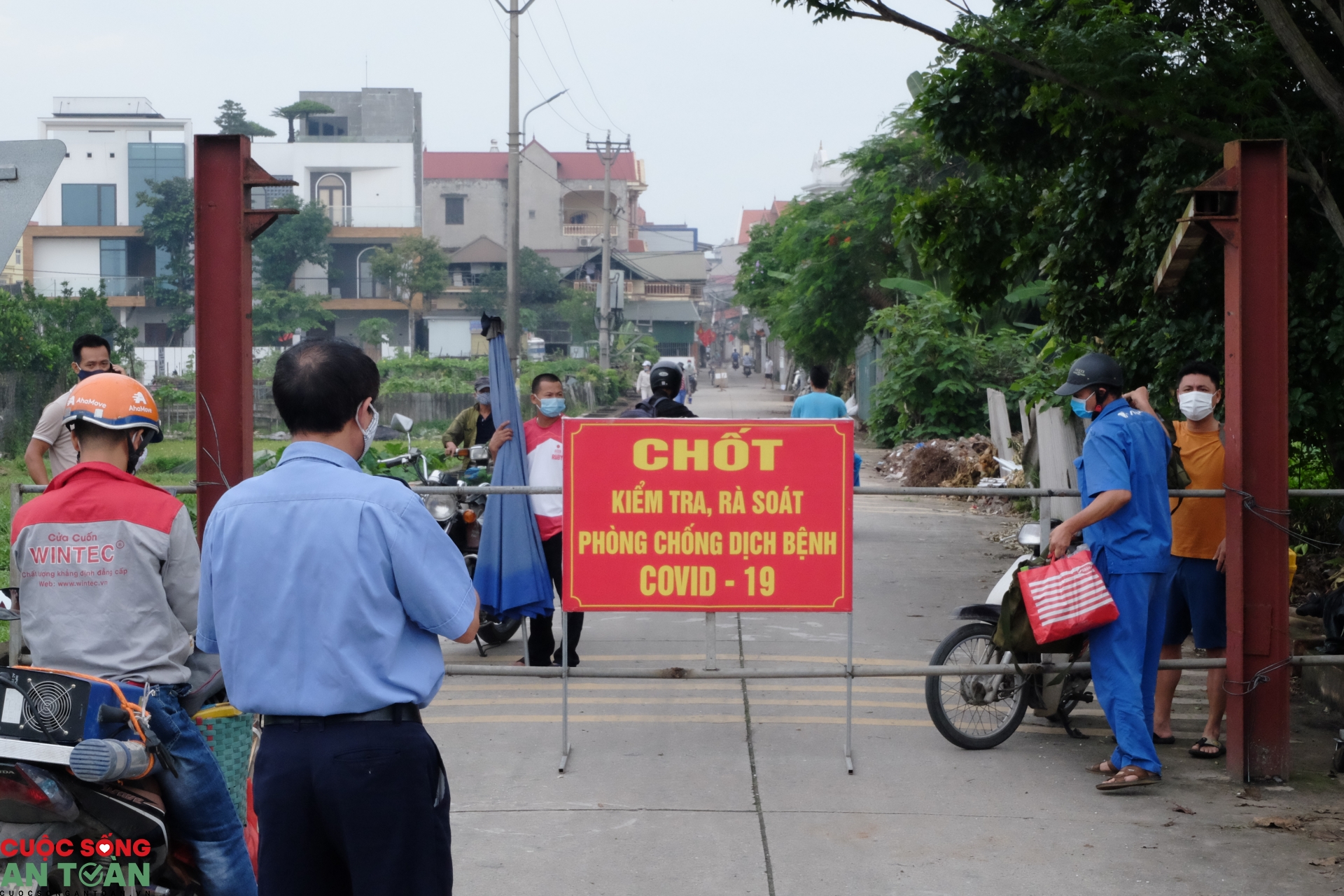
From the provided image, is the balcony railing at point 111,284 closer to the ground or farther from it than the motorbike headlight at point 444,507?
farther from it

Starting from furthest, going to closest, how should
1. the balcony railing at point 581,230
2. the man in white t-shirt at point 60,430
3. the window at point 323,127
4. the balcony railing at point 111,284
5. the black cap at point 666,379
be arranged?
the balcony railing at point 581,230 → the window at point 323,127 → the balcony railing at point 111,284 → the black cap at point 666,379 → the man in white t-shirt at point 60,430

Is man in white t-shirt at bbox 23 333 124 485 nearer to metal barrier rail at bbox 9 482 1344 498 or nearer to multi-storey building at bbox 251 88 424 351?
metal barrier rail at bbox 9 482 1344 498

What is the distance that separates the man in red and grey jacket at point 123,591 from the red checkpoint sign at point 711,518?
2.68m

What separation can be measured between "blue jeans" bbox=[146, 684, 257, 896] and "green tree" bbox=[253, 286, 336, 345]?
5806 centimetres

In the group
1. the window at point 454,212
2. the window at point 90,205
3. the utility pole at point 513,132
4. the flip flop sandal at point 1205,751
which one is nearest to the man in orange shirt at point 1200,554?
the flip flop sandal at point 1205,751

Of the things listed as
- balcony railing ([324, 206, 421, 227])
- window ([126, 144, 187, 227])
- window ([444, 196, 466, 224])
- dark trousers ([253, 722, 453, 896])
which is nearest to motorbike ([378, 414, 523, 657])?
dark trousers ([253, 722, 453, 896])

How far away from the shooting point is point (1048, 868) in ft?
16.2

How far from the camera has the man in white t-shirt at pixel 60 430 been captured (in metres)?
7.32

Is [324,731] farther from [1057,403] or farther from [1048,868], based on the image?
[1057,403]

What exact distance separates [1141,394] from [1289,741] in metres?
1.81

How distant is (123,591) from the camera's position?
11.8 feet

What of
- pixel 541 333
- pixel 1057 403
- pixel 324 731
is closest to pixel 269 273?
pixel 541 333

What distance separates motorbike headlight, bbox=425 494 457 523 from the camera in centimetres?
915

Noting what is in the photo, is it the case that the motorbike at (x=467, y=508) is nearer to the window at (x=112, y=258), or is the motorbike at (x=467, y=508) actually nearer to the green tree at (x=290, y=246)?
the green tree at (x=290, y=246)
